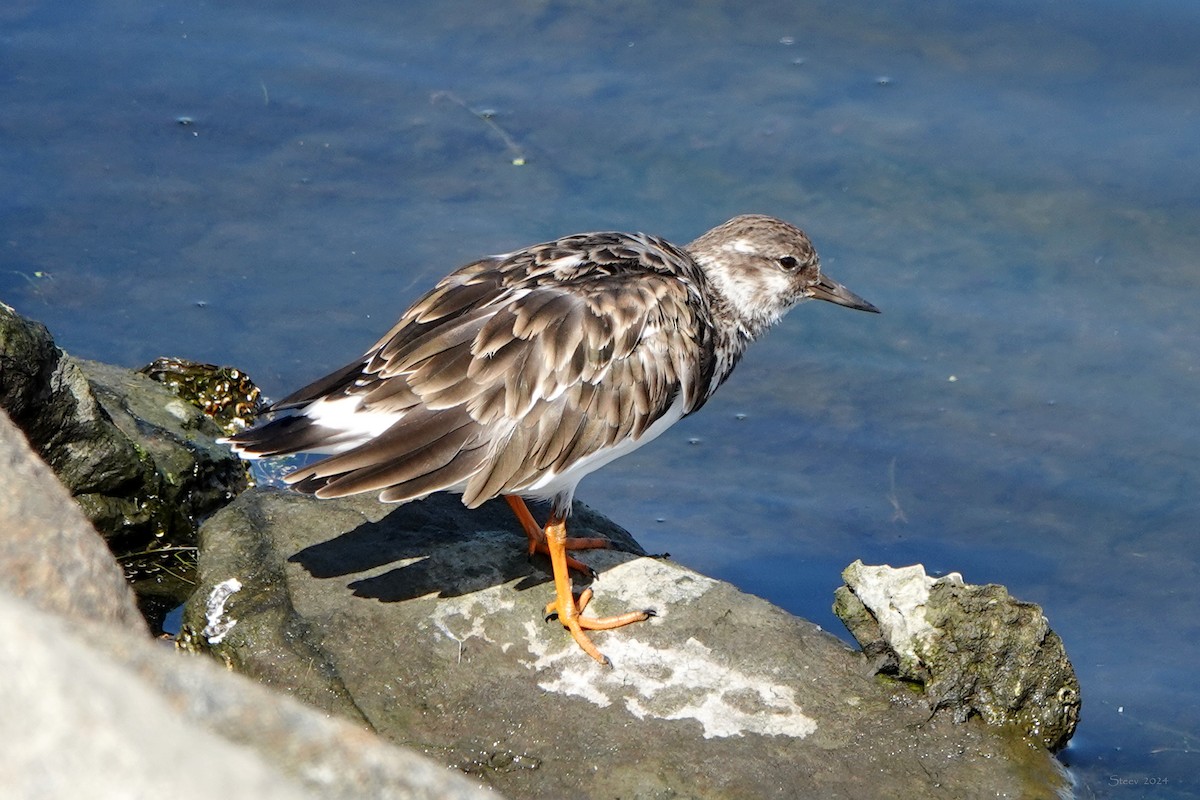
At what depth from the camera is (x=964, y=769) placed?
→ 15.0 feet

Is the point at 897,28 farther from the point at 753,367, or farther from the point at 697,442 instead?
the point at 697,442

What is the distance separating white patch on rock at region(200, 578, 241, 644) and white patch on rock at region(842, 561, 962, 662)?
2134 mm

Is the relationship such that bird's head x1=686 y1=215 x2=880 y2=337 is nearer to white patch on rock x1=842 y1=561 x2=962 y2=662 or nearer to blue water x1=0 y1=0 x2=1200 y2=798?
blue water x1=0 y1=0 x2=1200 y2=798

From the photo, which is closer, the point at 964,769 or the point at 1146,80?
the point at 964,769

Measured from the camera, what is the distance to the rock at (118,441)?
5.03m

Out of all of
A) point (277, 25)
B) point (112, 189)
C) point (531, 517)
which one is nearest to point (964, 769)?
point (531, 517)

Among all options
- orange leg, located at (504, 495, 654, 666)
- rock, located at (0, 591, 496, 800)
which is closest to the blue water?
orange leg, located at (504, 495, 654, 666)

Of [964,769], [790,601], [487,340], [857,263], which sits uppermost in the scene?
[487,340]

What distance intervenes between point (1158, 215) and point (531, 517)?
4.28 meters

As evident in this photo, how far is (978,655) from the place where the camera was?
4816mm

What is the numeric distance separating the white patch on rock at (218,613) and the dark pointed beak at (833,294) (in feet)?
9.03

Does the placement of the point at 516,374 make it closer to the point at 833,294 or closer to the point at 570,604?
the point at 570,604

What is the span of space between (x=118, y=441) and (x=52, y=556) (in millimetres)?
2642

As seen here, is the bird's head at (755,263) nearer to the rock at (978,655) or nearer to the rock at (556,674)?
the rock at (556,674)
